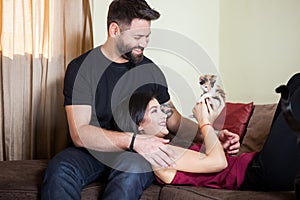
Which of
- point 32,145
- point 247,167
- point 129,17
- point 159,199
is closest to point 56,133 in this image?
point 32,145

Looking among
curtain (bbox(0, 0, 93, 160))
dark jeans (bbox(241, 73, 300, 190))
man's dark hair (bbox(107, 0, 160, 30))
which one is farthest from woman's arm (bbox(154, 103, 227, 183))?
curtain (bbox(0, 0, 93, 160))

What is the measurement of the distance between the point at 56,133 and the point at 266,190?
1392 mm

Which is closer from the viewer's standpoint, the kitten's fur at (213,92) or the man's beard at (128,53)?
the man's beard at (128,53)

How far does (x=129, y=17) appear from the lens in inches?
81.4

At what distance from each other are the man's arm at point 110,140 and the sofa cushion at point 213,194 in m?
0.11

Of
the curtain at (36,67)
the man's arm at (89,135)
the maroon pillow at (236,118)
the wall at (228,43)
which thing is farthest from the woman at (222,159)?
the wall at (228,43)

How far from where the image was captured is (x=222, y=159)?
1641mm

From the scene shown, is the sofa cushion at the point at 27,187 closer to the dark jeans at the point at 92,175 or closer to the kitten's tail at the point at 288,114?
the dark jeans at the point at 92,175

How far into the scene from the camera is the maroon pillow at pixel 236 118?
2301 millimetres

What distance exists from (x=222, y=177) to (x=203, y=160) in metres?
0.10

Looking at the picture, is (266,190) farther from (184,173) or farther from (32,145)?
(32,145)

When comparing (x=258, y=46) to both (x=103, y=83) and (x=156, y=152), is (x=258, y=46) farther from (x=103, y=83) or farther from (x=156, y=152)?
(x=156, y=152)

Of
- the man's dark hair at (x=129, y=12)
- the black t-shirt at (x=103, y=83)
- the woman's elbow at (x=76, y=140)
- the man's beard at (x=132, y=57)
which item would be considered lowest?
the woman's elbow at (x=76, y=140)

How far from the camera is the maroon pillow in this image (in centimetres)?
Result: 230
